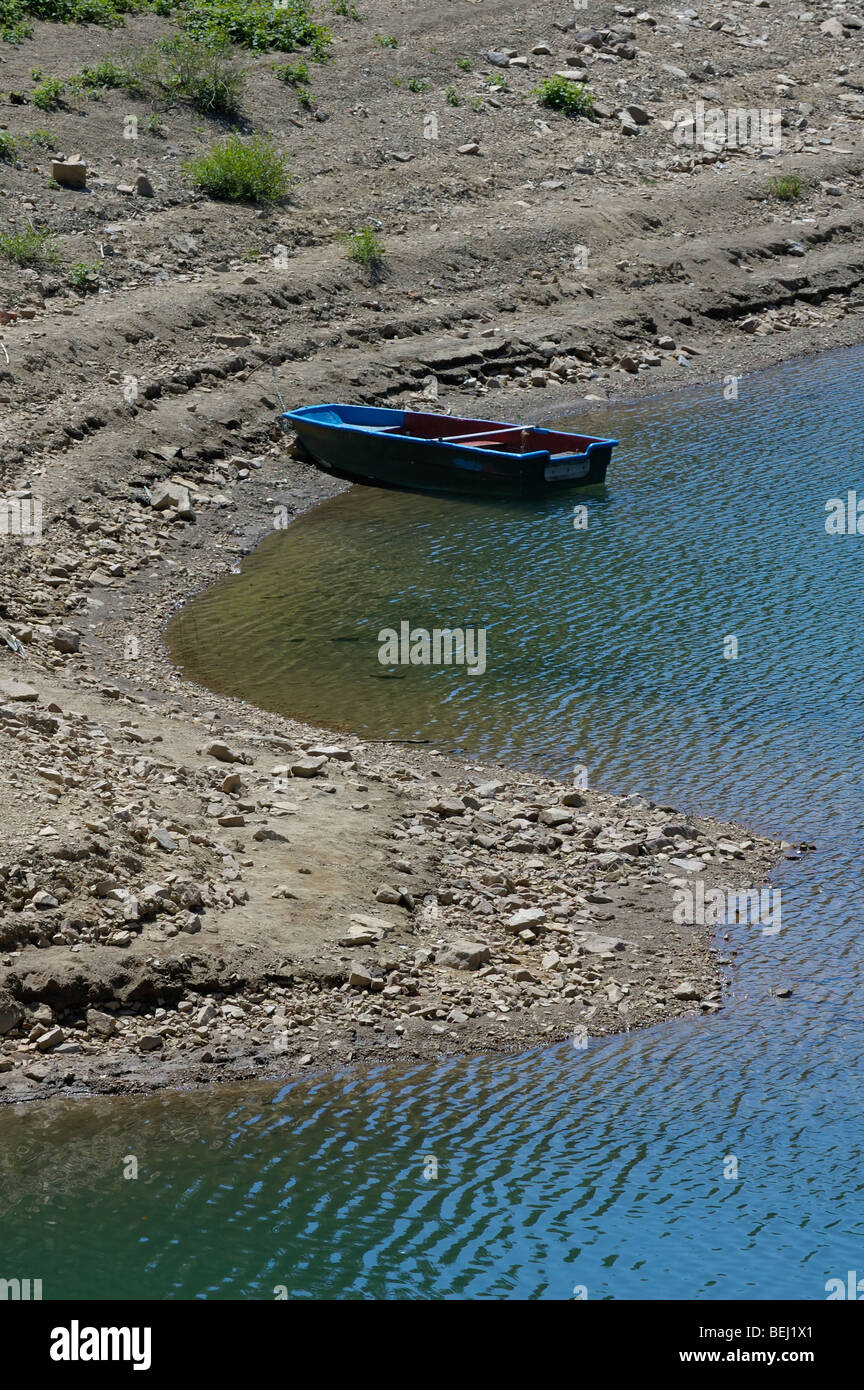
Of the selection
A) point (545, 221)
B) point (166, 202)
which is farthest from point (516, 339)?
point (166, 202)

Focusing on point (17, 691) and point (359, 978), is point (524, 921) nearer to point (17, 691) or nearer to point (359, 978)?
point (359, 978)

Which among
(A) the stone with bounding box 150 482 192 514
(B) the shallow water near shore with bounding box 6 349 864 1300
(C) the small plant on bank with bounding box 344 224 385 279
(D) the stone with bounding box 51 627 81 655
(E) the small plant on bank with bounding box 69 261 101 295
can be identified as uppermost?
(C) the small plant on bank with bounding box 344 224 385 279

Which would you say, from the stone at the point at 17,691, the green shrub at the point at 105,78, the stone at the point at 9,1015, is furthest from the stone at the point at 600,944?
the green shrub at the point at 105,78

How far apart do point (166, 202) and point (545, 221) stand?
25.7 feet

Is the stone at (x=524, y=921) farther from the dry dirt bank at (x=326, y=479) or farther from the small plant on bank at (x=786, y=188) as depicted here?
the small plant on bank at (x=786, y=188)

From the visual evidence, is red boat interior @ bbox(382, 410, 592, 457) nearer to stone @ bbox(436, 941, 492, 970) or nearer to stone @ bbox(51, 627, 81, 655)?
stone @ bbox(51, 627, 81, 655)

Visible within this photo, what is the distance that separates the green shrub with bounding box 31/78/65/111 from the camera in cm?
2895

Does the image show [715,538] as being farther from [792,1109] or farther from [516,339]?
[792,1109]

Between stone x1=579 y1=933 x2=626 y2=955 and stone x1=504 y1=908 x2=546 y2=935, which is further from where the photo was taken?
stone x1=504 y1=908 x2=546 y2=935

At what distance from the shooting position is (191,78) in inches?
1220

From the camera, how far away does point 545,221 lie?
3078cm

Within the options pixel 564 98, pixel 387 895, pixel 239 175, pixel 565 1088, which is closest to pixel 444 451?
pixel 239 175

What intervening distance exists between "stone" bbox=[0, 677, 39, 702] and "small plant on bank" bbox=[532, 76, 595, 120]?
2583cm

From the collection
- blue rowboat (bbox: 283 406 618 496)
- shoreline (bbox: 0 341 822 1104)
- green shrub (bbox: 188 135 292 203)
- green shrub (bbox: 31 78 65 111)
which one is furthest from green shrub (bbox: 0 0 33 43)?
shoreline (bbox: 0 341 822 1104)
